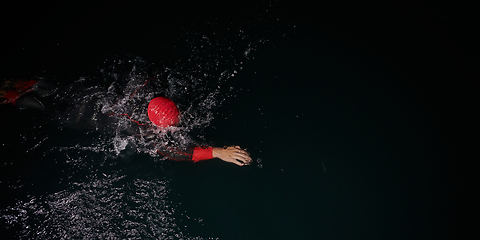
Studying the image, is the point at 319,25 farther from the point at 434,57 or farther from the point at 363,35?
the point at 434,57

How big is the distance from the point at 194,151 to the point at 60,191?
1530 mm

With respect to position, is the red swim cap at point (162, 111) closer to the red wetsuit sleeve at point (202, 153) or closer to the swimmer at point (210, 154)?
the swimmer at point (210, 154)

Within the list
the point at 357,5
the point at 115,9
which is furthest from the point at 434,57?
the point at 115,9

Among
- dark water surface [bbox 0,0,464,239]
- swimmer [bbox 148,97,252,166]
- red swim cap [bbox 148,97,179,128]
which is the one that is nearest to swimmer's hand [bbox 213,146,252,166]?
swimmer [bbox 148,97,252,166]

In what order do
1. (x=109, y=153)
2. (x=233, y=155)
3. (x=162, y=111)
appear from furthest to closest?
(x=109, y=153), (x=233, y=155), (x=162, y=111)

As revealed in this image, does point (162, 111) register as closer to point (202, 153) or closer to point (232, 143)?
point (202, 153)

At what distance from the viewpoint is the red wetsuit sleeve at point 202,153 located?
2.44 meters

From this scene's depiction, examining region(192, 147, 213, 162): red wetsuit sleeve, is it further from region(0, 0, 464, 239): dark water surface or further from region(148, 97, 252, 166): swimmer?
region(0, 0, 464, 239): dark water surface

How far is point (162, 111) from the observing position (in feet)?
7.00

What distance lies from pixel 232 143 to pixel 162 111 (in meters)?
0.90

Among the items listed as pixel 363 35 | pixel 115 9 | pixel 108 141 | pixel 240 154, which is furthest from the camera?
pixel 115 9

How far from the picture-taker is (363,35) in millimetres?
3256

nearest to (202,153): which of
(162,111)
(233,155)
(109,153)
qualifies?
(233,155)

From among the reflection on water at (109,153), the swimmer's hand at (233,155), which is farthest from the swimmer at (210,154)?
the reflection on water at (109,153)
